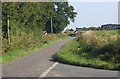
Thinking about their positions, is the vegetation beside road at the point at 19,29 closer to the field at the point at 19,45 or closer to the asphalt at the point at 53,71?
the field at the point at 19,45

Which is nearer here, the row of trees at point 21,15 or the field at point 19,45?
the field at point 19,45

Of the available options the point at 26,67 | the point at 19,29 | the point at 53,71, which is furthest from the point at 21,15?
the point at 53,71

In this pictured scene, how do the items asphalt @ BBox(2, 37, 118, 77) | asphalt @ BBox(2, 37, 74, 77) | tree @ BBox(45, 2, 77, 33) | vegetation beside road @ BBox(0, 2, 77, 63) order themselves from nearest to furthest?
asphalt @ BBox(2, 37, 118, 77), asphalt @ BBox(2, 37, 74, 77), vegetation beside road @ BBox(0, 2, 77, 63), tree @ BBox(45, 2, 77, 33)

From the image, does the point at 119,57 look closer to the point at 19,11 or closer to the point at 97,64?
the point at 97,64

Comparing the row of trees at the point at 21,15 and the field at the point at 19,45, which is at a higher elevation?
the row of trees at the point at 21,15

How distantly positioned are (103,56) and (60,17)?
65350 millimetres

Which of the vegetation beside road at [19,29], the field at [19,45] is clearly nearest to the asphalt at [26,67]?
the vegetation beside road at [19,29]

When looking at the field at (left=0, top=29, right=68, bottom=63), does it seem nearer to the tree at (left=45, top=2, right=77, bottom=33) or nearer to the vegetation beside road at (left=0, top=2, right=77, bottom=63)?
the vegetation beside road at (left=0, top=2, right=77, bottom=63)

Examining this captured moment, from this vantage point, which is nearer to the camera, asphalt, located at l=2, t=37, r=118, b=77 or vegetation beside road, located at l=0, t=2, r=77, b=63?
asphalt, located at l=2, t=37, r=118, b=77

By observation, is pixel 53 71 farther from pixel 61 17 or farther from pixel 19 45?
pixel 61 17

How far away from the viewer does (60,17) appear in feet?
274

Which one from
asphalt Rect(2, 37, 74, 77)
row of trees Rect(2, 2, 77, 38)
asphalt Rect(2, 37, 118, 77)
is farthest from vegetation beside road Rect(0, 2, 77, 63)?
asphalt Rect(2, 37, 118, 77)

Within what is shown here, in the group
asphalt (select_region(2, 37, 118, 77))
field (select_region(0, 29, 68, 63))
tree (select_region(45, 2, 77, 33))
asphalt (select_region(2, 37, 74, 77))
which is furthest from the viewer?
tree (select_region(45, 2, 77, 33))

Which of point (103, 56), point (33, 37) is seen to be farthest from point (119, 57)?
point (33, 37)
